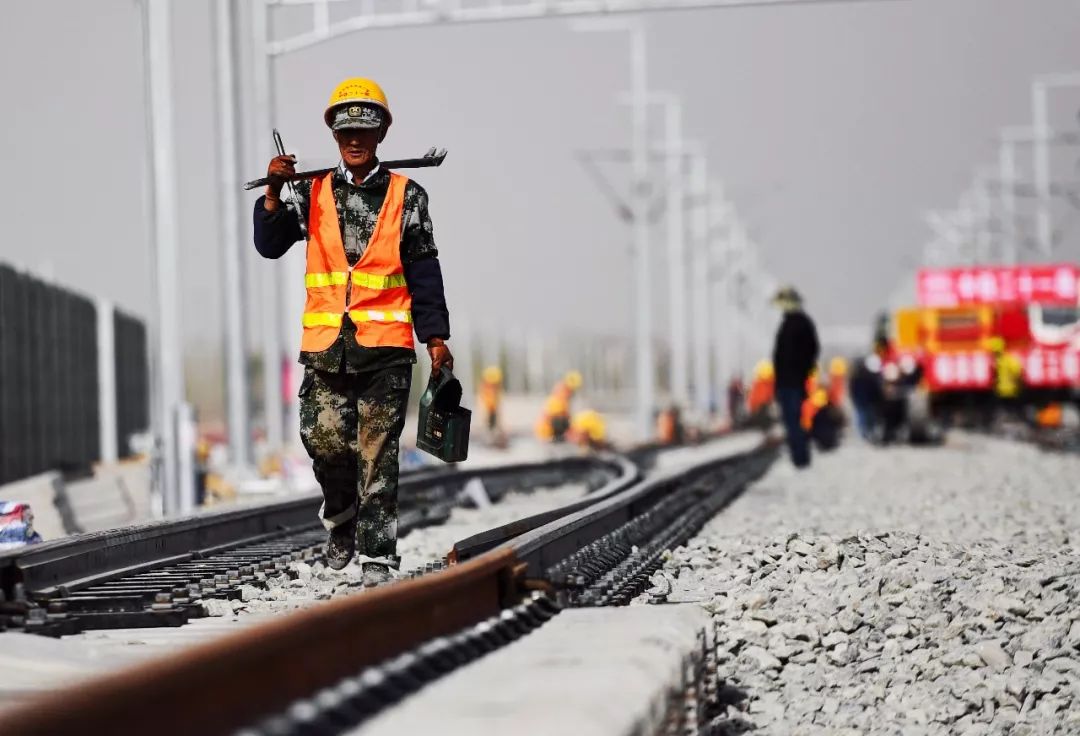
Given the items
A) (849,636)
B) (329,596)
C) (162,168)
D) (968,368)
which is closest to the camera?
(849,636)

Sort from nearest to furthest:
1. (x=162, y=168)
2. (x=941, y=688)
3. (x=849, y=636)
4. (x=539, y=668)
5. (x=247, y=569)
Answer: (x=539, y=668) → (x=941, y=688) → (x=849, y=636) → (x=247, y=569) → (x=162, y=168)

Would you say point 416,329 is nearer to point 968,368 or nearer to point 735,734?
point 735,734

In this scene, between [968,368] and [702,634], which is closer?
[702,634]

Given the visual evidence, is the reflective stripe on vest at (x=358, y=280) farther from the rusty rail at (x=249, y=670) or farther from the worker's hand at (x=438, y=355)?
the rusty rail at (x=249, y=670)

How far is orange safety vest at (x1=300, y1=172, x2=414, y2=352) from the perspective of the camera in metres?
7.20

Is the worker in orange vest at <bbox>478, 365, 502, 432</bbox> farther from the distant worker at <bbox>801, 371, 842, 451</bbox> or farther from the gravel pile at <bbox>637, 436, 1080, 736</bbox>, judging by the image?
the gravel pile at <bbox>637, 436, 1080, 736</bbox>

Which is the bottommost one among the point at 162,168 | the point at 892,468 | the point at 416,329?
the point at 892,468

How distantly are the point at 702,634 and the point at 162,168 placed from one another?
12627mm

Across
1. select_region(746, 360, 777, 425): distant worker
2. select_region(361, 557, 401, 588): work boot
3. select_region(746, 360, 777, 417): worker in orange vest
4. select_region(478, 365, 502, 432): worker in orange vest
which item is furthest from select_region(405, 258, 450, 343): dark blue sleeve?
select_region(478, 365, 502, 432): worker in orange vest

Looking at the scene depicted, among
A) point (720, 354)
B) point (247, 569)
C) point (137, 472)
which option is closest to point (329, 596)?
point (247, 569)

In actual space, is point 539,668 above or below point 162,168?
below

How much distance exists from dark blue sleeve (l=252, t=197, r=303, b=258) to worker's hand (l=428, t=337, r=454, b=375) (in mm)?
668

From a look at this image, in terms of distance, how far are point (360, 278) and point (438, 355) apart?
45cm

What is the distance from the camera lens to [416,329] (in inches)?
291
